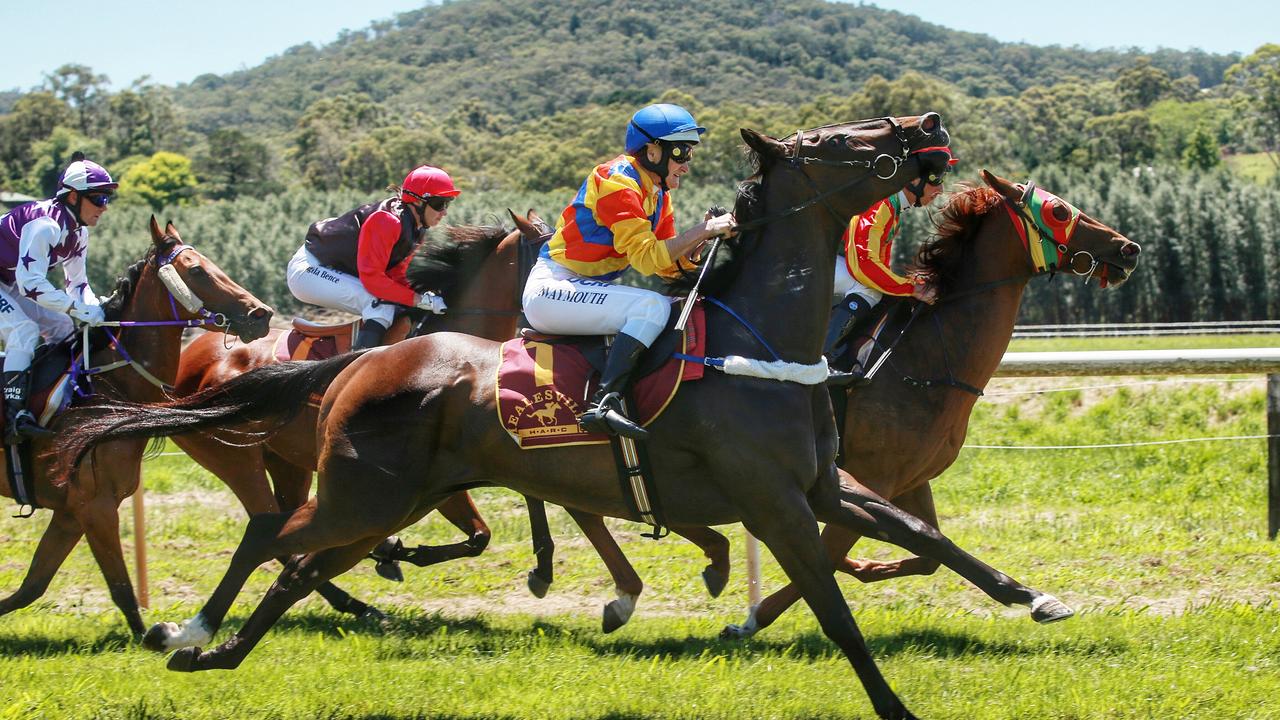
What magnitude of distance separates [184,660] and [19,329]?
10.1ft

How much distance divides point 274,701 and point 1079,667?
3691mm

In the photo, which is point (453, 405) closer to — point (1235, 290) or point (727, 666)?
point (727, 666)

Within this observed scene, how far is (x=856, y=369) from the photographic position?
265 inches

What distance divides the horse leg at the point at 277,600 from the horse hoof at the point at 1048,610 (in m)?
3.07

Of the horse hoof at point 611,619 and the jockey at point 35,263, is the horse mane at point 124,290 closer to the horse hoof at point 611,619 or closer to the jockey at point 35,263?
the jockey at point 35,263

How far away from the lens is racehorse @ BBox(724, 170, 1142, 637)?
21.7 ft

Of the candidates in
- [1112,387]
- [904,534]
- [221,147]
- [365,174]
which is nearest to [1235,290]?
[1112,387]

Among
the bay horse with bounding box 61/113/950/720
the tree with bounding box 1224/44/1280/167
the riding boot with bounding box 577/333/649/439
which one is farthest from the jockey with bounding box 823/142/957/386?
the tree with bounding box 1224/44/1280/167

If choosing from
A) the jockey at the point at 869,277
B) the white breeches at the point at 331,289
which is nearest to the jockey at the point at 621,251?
the jockey at the point at 869,277

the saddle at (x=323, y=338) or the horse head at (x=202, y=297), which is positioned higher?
the horse head at (x=202, y=297)

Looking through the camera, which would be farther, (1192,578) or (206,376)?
(206,376)

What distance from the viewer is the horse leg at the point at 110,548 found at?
22.9ft

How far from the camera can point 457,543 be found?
7465 mm

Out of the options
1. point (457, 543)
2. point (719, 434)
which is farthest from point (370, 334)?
point (719, 434)
